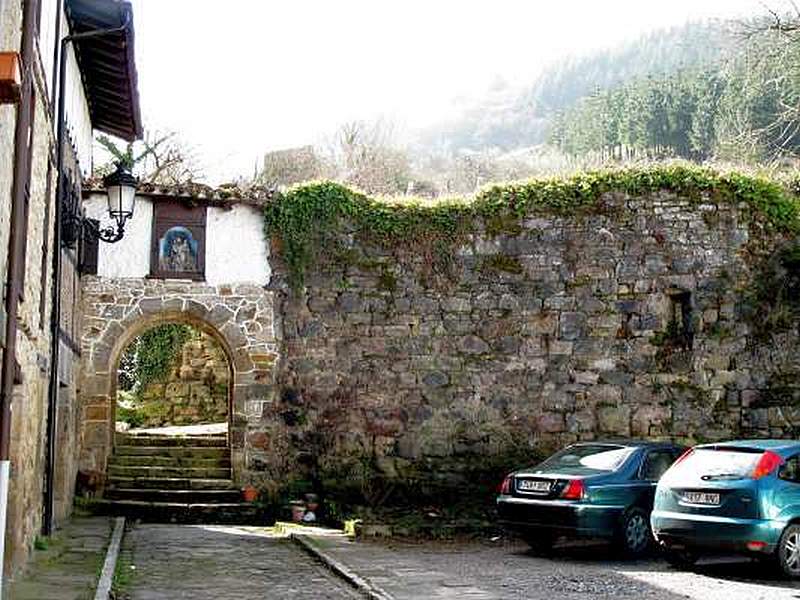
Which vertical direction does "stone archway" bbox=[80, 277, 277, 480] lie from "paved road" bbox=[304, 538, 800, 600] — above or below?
above

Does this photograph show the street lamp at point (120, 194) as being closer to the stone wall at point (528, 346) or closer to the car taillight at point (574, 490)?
the stone wall at point (528, 346)

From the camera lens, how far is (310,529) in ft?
44.9

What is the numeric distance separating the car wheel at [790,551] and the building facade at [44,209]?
6536mm

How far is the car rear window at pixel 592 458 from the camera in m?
11.3

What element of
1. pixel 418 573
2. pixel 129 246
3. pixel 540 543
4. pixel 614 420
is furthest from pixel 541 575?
pixel 129 246

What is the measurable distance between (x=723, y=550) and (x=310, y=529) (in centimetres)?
607

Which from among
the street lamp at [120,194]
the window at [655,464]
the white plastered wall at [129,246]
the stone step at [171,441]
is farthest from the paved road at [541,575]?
the white plastered wall at [129,246]

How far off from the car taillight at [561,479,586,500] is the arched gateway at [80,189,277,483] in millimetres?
5975

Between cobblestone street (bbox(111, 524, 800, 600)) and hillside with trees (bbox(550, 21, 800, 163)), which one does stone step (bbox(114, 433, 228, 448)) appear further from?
hillside with trees (bbox(550, 21, 800, 163))

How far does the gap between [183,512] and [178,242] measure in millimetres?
4073

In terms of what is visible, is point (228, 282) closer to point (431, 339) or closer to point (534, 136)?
point (431, 339)

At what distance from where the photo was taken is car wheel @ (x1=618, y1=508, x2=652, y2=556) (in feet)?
35.4

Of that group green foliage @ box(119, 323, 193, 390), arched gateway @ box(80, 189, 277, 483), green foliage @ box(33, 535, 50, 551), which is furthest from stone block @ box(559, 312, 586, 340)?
green foliage @ box(119, 323, 193, 390)

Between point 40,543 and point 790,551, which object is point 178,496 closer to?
point 40,543
